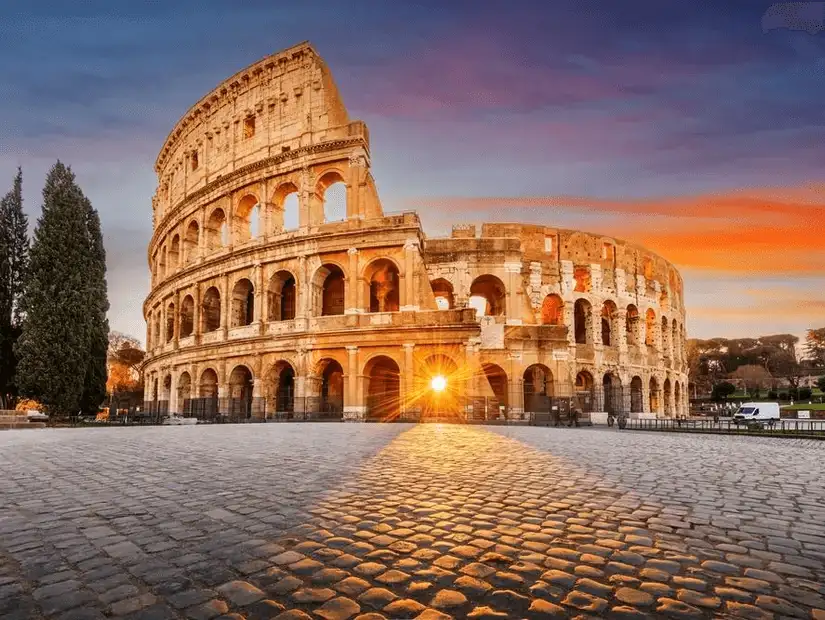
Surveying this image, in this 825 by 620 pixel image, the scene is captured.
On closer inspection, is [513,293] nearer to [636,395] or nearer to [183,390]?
[636,395]

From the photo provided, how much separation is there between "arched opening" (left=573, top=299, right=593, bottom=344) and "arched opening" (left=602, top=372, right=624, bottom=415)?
291 cm

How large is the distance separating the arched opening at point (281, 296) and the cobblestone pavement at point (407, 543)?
1978 cm

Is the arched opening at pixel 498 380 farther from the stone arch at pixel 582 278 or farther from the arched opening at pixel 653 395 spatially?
the arched opening at pixel 653 395

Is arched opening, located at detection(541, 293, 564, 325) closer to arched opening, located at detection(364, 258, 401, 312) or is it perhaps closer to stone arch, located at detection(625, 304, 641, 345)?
stone arch, located at detection(625, 304, 641, 345)

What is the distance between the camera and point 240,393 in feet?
89.0

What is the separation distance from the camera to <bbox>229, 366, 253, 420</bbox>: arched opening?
25.8m

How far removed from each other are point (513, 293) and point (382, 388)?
9011 millimetres

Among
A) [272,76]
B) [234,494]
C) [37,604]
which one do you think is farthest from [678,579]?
[272,76]

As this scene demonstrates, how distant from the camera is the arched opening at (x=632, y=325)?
118 ft

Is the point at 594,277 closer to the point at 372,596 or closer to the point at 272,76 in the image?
the point at 272,76

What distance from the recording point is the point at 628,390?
1310 inches

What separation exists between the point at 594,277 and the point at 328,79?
827 inches

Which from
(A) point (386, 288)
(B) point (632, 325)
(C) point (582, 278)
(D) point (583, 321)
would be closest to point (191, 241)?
(A) point (386, 288)

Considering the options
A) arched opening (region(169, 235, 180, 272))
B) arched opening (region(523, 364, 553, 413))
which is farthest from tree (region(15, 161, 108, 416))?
arched opening (region(523, 364, 553, 413))
